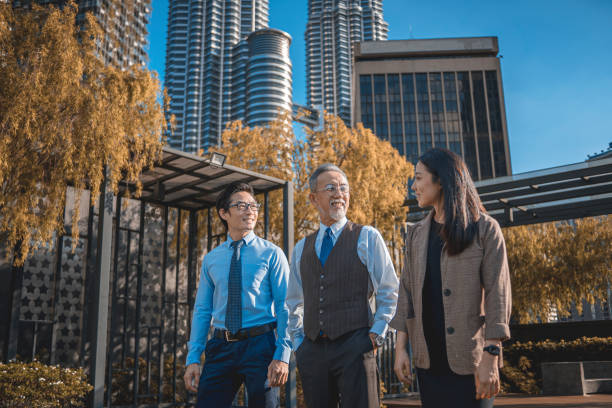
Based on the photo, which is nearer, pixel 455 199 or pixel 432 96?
pixel 455 199

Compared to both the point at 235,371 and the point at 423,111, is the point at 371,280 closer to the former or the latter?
the point at 235,371

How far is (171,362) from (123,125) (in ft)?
15.4

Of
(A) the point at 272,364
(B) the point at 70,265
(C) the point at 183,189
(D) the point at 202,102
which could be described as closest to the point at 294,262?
(A) the point at 272,364

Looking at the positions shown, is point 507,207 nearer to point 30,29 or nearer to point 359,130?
point 359,130

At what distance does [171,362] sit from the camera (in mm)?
9555

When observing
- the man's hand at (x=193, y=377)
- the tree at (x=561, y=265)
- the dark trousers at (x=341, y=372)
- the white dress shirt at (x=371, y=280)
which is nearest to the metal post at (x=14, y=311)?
the man's hand at (x=193, y=377)

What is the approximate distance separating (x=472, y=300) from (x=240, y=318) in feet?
4.53

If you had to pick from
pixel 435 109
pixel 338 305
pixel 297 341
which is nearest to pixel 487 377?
pixel 338 305

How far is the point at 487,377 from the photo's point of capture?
6.04 feet

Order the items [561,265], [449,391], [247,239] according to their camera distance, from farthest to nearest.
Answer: [561,265] < [247,239] < [449,391]

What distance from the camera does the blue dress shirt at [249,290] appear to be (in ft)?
9.66

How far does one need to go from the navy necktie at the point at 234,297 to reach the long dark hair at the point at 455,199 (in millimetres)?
1285

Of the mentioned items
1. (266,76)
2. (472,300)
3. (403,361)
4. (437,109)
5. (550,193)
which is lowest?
(403,361)

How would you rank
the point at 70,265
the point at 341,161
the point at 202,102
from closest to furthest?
the point at 70,265, the point at 341,161, the point at 202,102
